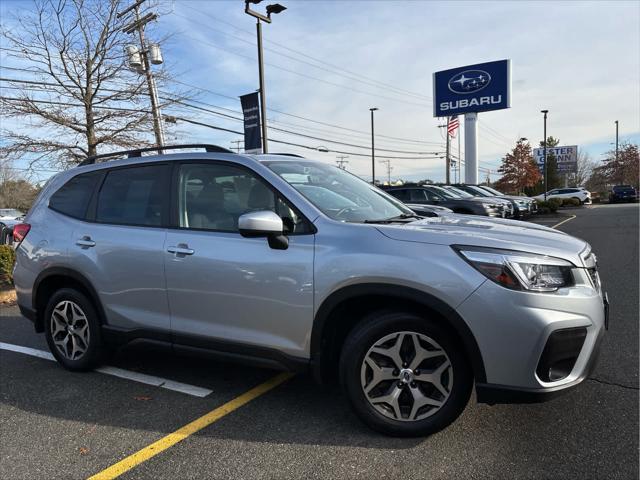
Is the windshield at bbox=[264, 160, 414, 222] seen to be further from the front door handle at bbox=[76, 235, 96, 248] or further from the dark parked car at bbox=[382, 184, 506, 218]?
the dark parked car at bbox=[382, 184, 506, 218]

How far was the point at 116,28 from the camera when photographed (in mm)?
13211

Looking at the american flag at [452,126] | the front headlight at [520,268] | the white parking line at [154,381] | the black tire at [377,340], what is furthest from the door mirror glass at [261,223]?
the american flag at [452,126]

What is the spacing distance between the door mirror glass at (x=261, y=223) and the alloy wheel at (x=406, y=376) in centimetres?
93

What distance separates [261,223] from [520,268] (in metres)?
1.49

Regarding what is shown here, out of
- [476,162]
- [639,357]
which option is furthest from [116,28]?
[476,162]

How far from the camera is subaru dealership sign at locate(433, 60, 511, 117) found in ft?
92.5

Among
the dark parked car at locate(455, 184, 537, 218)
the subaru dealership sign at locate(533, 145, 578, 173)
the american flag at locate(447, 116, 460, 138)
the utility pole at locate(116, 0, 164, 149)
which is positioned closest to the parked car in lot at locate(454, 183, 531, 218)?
the dark parked car at locate(455, 184, 537, 218)

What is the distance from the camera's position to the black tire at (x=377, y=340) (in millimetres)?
2777

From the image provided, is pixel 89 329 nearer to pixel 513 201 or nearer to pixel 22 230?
pixel 22 230

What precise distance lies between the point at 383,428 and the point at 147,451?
1.41 m

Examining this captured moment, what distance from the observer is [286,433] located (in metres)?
3.07

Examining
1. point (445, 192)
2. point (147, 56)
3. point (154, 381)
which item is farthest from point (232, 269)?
point (445, 192)

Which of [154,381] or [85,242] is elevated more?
[85,242]

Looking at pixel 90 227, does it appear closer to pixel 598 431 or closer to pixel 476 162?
pixel 598 431
